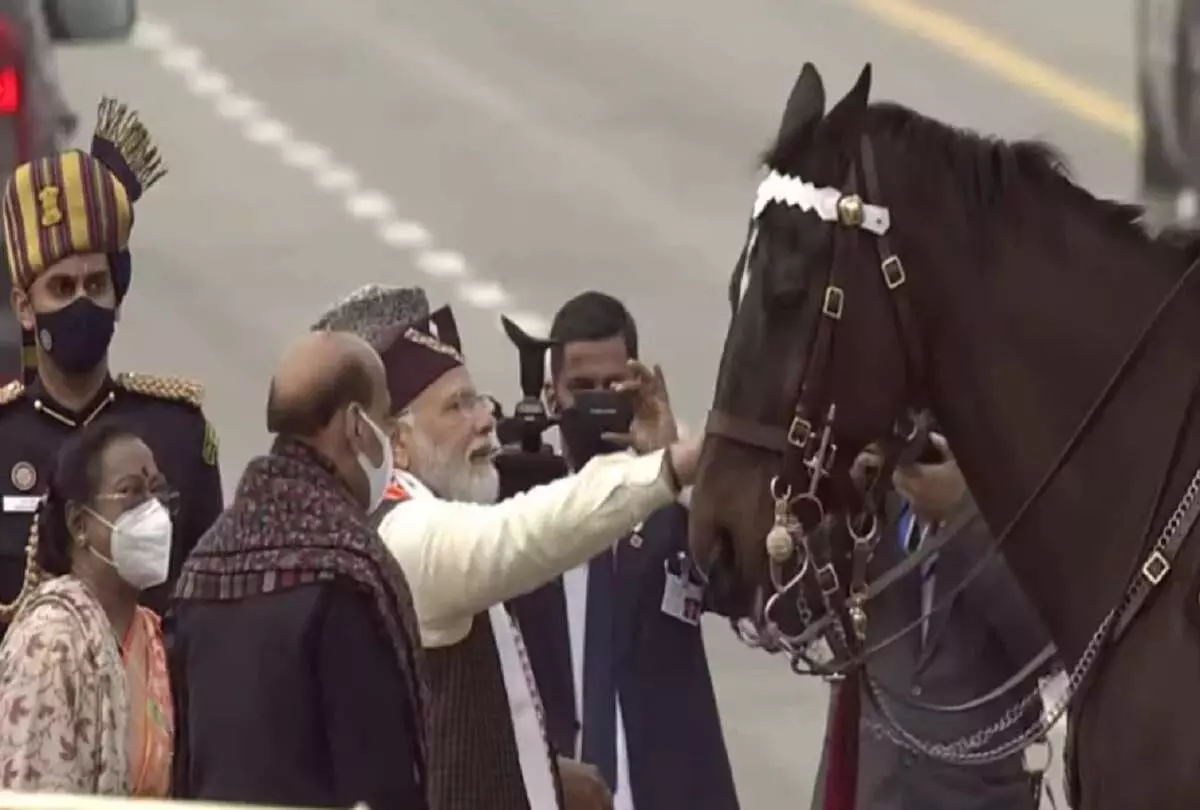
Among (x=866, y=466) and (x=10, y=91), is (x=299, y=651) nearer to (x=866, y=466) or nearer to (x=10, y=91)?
(x=866, y=466)

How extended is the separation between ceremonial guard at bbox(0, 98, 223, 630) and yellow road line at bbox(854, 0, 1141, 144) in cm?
1234

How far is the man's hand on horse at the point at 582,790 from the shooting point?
7875 millimetres

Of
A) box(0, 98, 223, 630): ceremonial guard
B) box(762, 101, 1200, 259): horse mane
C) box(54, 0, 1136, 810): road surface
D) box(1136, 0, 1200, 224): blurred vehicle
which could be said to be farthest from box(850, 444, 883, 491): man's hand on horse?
box(1136, 0, 1200, 224): blurred vehicle

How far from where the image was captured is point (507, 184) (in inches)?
788

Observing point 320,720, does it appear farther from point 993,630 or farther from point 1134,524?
point 993,630

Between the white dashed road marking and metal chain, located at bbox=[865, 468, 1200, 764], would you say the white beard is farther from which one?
the white dashed road marking

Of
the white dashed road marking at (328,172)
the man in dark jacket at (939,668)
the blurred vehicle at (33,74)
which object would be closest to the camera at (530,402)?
the man in dark jacket at (939,668)

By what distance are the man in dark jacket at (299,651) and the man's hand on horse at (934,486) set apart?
1558mm

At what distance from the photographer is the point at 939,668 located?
8523 millimetres

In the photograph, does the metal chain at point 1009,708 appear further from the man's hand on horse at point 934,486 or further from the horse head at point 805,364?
the man's hand on horse at point 934,486

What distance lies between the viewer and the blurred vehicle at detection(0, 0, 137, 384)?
12.9 metres

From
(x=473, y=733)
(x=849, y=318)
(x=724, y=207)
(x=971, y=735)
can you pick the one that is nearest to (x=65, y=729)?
(x=473, y=733)

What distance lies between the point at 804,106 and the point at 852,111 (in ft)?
0.46

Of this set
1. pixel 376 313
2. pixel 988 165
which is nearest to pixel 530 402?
pixel 376 313
